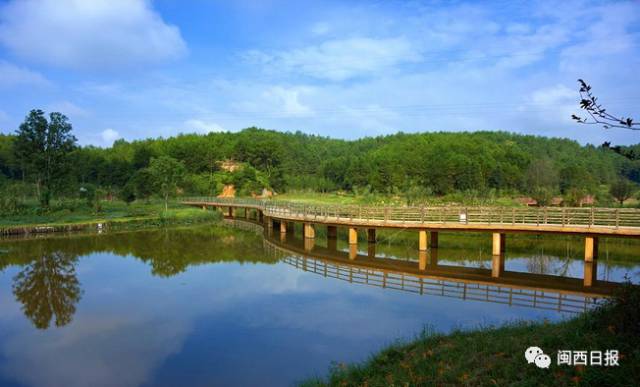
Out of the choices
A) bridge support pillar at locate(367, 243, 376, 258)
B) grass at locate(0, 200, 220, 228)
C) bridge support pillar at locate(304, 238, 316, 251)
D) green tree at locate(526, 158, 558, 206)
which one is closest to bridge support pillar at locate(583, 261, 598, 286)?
bridge support pillar at locate(367, 243, 376, 258)

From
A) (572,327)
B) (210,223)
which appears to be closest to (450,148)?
(210,223)

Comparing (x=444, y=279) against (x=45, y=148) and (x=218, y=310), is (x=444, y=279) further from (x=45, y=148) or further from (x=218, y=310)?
(x=45, y=148)

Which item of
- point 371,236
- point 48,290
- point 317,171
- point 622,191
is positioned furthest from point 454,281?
point 317,171

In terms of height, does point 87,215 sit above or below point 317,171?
below

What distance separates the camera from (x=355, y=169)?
8925 cm

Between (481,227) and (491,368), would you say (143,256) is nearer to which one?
(481,227)

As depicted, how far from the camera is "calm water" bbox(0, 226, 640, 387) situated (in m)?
12.4

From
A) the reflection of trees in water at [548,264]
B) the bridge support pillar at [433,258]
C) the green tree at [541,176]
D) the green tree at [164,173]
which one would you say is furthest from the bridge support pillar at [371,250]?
the green tree at [541,176]

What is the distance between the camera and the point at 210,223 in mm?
51062

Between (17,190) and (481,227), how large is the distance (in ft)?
161

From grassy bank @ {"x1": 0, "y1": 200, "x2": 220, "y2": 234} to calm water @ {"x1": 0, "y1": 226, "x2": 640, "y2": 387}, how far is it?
344 inches

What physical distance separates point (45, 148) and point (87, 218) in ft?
35.8

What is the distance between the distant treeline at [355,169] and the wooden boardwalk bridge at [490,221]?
28.4 m

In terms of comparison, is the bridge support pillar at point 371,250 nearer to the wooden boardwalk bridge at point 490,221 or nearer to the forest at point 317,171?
the wooden boardwalk bridge at point 490,221
